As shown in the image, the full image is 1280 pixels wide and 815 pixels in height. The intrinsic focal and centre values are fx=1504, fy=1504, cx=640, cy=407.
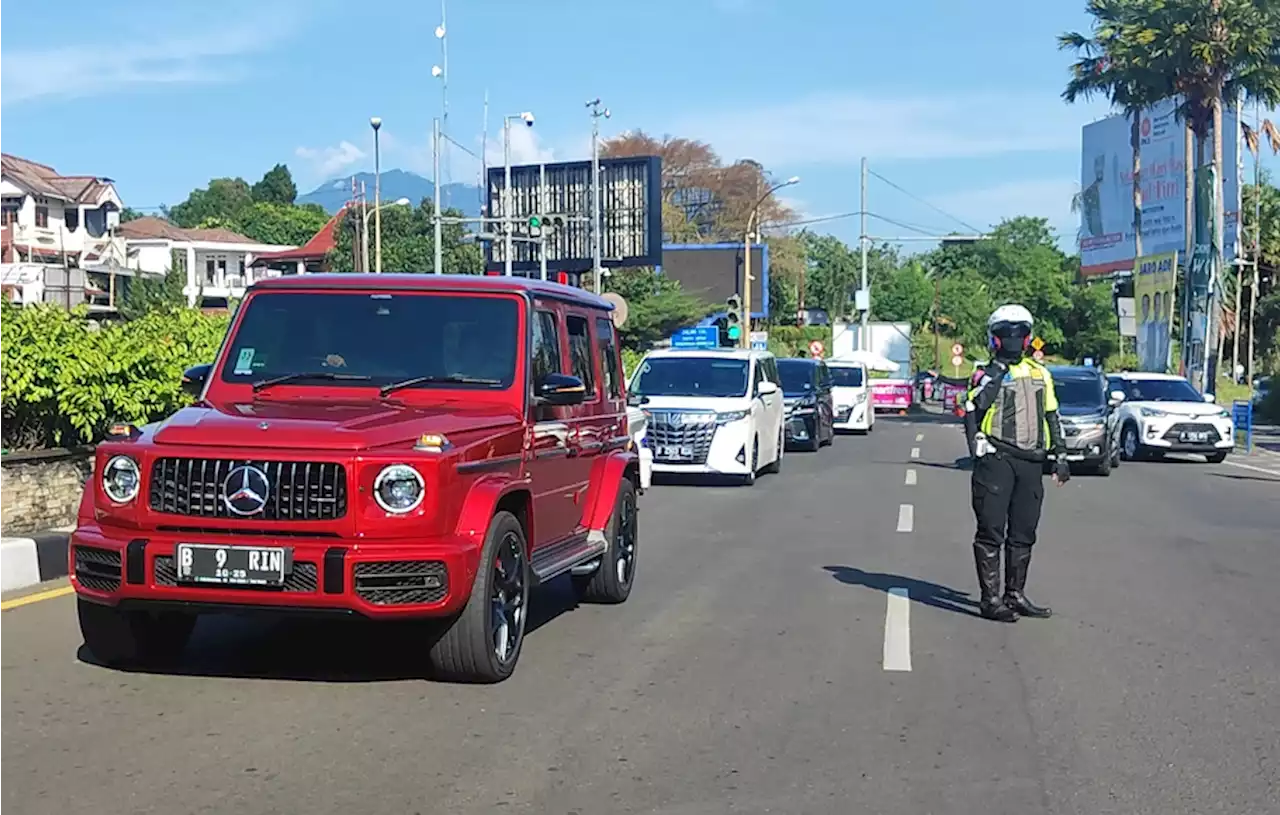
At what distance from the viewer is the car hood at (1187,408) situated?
26.2 metres

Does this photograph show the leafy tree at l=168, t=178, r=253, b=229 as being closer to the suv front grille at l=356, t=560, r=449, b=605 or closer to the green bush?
the green bush

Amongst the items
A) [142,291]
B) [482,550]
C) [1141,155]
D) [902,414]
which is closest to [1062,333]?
[1141,155]

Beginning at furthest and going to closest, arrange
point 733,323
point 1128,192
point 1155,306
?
point 1128,192 → point 1155,306 → point 733,323

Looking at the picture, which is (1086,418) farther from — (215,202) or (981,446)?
(215,202)

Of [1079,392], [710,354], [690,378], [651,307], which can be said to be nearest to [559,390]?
[690,378]

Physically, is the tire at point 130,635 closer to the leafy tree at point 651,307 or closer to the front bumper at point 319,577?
the front bumper at point 319,577

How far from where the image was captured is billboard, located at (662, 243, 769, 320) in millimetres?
74125

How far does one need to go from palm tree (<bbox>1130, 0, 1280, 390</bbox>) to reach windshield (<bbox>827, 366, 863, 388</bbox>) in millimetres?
9164

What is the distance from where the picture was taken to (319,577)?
21.5ft

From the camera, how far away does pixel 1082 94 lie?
4631 cm

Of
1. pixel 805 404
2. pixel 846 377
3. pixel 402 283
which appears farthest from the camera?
pixel 846 377

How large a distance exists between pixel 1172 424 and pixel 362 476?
22.2 m

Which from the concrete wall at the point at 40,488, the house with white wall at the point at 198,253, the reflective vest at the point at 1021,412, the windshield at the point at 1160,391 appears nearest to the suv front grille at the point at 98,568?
the reflective vest at the point at 1021,412

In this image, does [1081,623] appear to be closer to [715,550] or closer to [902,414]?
[715,550]
